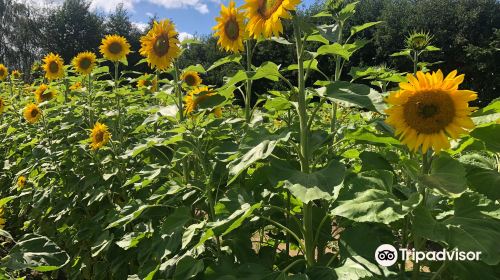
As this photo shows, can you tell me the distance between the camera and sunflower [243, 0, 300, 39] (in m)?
1.47

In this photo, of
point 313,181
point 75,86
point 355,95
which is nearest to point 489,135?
point 355,95

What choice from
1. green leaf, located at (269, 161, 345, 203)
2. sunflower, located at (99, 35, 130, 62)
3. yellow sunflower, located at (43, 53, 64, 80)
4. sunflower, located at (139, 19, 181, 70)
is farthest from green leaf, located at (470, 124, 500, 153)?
yellow sunflower, located at (43, 53, 64, 80)

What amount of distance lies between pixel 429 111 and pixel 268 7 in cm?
69

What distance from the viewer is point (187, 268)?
1.71 m

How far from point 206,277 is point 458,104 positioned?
1.04 metres

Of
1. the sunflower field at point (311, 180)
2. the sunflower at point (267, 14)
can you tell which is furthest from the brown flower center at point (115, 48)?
the sunflower at point (267, 14)

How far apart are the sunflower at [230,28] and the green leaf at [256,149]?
781mm

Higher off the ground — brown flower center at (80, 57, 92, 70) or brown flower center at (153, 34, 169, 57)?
brown flower center at (80, 57, 92, 70)

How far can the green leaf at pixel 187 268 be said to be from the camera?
1.65 meters

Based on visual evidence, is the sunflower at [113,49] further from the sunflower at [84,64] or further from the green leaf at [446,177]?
the green leaf at [446,177]

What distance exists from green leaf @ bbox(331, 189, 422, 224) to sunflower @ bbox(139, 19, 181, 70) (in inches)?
73.2

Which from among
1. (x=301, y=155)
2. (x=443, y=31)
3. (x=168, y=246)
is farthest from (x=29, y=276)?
A: (x=443, y=31)

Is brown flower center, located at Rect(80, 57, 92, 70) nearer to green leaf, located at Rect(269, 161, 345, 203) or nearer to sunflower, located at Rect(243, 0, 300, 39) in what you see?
sunflower, located at Rect(243, 0, 300, 39)

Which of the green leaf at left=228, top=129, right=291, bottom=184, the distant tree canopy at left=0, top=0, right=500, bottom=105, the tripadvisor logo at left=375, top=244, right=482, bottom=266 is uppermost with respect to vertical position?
the distant tree canopy at left=0, top=0, right=500, bottom=105
